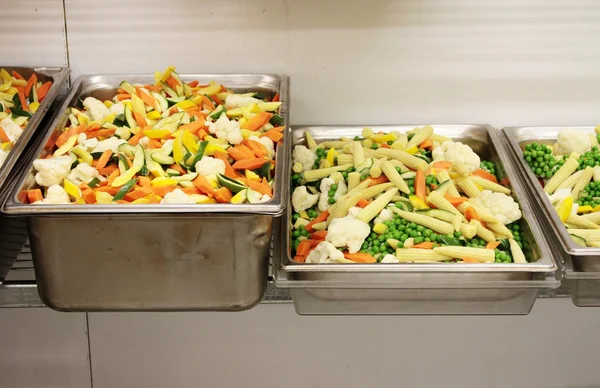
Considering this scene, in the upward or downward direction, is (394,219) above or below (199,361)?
above

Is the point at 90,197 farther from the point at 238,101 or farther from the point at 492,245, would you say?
the point at 492,245

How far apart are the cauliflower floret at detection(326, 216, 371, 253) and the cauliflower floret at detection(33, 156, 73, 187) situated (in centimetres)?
46

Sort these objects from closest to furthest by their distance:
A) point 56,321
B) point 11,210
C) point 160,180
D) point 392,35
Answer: point 11,210 < point 160,180 < point 392,35 < point 56,321

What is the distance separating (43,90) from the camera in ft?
4.54

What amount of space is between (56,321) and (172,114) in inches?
28.8

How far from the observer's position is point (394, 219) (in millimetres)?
1230

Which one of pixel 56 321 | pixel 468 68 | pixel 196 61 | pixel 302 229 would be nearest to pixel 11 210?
pixel 302 229

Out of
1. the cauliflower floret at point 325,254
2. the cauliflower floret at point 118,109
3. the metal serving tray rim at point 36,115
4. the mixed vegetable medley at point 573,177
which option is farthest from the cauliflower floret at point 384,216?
the metal serving tray rim at point 36,115

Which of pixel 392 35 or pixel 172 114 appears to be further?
pixel 392 35

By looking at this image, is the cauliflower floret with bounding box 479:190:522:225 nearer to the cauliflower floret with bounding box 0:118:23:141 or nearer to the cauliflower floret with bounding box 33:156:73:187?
the cauliflower floret with bounding box 33:156:73:187

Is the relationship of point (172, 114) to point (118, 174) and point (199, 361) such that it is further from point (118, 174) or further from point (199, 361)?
point (199, 361)

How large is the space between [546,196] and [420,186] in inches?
9.6

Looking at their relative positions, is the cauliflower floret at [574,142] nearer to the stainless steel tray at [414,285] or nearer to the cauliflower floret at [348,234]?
the stainless steel tray at [414,285]

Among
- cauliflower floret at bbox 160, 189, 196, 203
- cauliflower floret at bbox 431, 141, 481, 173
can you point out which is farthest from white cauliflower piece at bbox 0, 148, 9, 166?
cauliflower floret at bbox 431, 141, 481, 173
